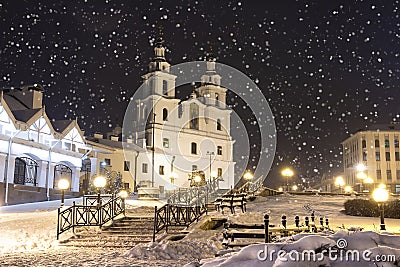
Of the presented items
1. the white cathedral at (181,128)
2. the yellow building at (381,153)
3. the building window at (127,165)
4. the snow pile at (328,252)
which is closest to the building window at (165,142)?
the white cathedral at (181,128)

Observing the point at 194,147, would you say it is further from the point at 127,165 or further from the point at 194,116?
the point at 127,165

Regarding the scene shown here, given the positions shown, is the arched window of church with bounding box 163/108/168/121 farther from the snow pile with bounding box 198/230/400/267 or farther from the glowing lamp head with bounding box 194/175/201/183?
the snow pile with bounding box 198/230/400/267

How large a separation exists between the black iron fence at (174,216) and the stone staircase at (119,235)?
57 centimetres

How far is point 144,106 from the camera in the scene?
71438 millimetres

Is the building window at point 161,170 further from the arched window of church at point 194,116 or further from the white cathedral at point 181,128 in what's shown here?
the arched window of church at point 194,116

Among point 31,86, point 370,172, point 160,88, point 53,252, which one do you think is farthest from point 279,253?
point 370,172

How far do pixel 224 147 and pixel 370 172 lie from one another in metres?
29.0

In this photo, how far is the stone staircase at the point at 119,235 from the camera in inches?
715

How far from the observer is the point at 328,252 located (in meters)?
7.41

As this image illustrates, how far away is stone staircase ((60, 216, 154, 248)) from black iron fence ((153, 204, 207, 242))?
572mm

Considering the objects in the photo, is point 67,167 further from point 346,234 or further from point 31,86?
point 346,234

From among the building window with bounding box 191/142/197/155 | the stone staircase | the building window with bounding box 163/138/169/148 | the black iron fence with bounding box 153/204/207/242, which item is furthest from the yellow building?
the stone staircase

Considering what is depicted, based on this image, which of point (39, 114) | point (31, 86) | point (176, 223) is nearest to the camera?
point (176, 223)

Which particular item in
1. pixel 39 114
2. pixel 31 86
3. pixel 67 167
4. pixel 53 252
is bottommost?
pixel 53 252
